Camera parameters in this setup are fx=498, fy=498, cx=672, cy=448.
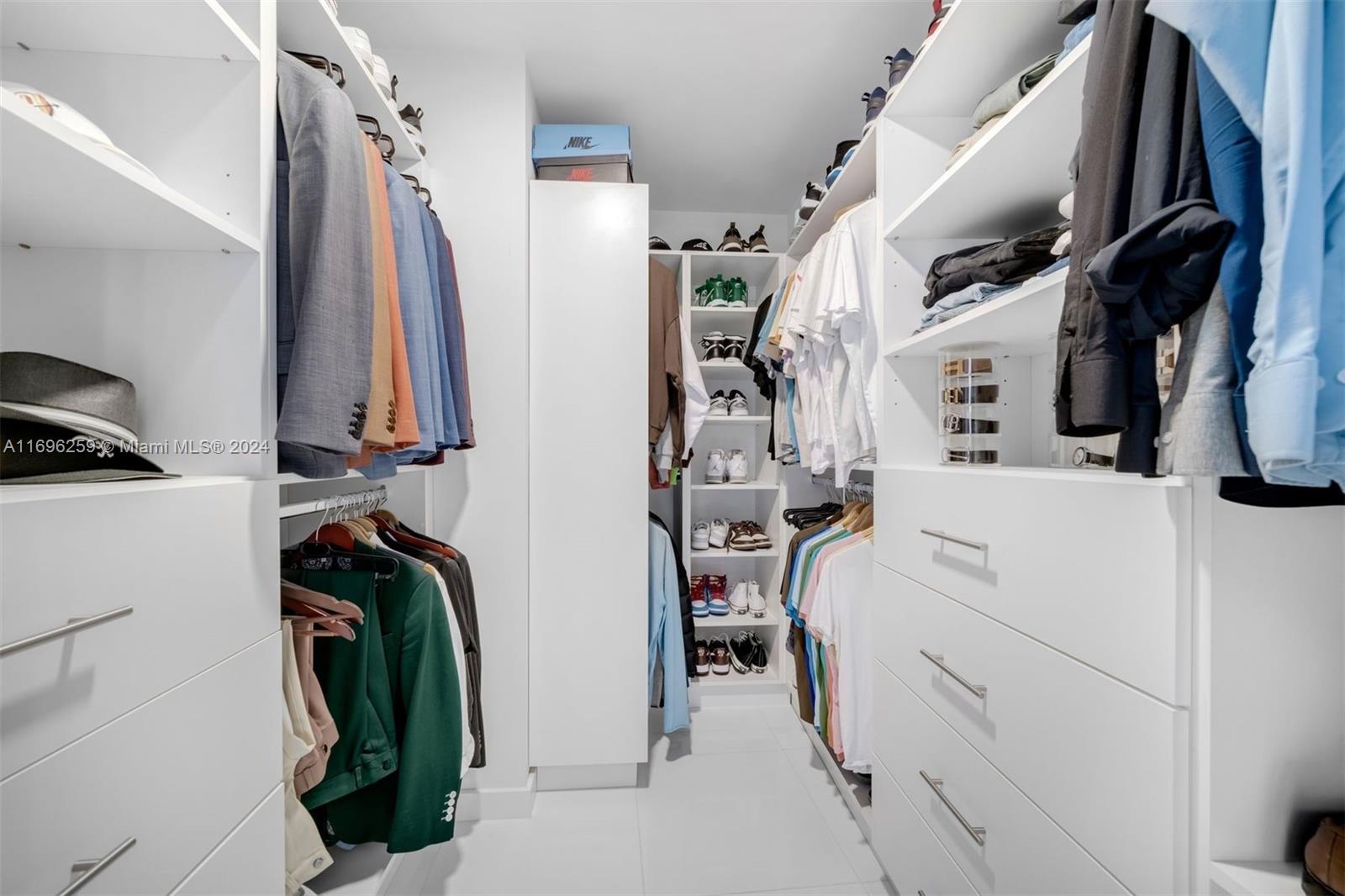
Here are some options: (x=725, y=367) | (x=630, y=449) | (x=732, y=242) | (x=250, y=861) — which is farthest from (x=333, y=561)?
(x=732, y=242)

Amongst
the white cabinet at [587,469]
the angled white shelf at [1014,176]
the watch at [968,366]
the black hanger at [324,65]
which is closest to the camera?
the angled white shelf at [1014,176]

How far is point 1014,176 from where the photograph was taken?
42.0 inches

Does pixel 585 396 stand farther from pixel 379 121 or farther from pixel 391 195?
pixel 379 121

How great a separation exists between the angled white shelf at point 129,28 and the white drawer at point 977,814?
5.51 ft

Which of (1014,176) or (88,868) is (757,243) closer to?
(1014,176)

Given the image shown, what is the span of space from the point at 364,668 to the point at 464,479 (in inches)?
27.8

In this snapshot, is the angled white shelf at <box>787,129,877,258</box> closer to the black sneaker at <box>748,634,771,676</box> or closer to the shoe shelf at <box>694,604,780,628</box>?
the shoe shelf at <box>694,604,780,628</box>

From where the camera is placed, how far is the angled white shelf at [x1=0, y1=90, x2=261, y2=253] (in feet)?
1.73

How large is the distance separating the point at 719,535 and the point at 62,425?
6.86 ft

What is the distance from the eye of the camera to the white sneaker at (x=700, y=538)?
93.7 inches

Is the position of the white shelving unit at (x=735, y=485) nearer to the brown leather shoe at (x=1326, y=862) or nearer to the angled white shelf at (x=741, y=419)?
the angled white shelf at (x=741, y=419)

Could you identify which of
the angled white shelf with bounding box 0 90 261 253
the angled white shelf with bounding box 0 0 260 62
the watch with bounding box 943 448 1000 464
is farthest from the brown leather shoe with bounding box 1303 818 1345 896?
the angled white shelf with bounding box 0 0 260 62

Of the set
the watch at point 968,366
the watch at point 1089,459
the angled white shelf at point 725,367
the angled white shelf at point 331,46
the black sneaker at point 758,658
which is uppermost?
the angled white shelf at point 331,46

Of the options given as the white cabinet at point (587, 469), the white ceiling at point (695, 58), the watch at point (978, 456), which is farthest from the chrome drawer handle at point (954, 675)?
the white ceiling at point (695, 58)
